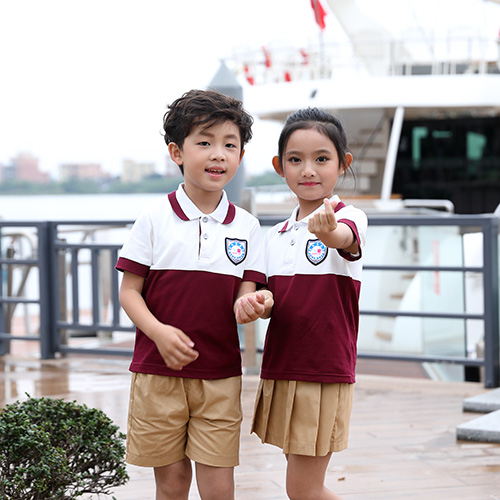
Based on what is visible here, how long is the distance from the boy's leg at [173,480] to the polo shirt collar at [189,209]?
0.61m

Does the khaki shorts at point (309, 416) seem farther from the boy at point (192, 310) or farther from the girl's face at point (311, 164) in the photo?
the girl's face at point (311, 164)

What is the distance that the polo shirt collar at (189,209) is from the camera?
6.78ft

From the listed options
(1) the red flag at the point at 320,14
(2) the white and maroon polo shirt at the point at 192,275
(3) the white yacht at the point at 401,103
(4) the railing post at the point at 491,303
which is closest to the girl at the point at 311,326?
A: (2) the white and maroon polo shirt at the point at 192,275

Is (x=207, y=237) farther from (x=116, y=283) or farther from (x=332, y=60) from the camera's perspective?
(x=332, y=60)

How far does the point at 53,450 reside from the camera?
85.8 inches

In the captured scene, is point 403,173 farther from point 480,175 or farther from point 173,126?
point 173,126

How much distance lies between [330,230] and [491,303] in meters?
3.34

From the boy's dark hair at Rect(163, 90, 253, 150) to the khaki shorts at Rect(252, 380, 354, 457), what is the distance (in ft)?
2.15

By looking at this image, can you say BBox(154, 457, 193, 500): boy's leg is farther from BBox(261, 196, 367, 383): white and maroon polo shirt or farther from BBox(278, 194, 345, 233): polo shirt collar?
BBox(278, 194, 345, 233): polo shirt collar

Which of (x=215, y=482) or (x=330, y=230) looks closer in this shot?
(x=330, y=230)

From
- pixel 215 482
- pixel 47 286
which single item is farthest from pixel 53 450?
pixel 47 286

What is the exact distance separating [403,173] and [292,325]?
14.4m

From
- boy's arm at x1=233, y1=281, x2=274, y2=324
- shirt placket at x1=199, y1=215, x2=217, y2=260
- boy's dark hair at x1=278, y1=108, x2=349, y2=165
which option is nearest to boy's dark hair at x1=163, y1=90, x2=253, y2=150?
boy's dark hair at x1=278, y1=108, x2=349, y2=165

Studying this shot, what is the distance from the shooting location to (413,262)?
5949 mm
